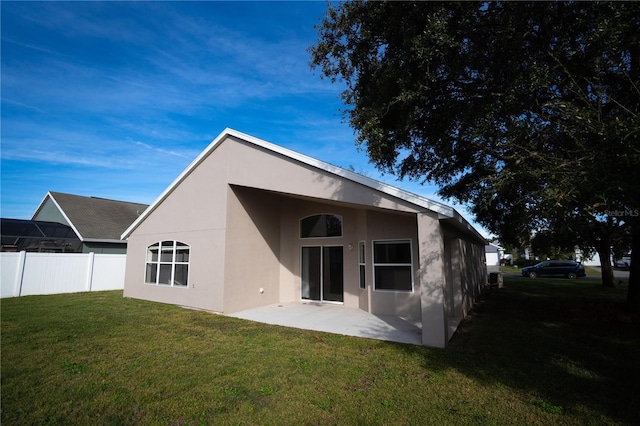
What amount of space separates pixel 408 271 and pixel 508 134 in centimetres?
498

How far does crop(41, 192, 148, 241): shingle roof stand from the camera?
19.6m

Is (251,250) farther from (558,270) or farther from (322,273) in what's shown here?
(558,270)

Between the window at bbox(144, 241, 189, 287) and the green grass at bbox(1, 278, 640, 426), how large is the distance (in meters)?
3.08

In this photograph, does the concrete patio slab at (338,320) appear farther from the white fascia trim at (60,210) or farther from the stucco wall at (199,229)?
the white fascia trim at (60,210)

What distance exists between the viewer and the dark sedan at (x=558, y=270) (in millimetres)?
26953

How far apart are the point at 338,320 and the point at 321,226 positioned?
152 inches

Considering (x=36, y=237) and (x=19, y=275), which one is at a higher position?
(x=36, y=237)

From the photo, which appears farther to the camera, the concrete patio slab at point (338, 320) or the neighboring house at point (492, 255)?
the neighboring house at point (492, 255)

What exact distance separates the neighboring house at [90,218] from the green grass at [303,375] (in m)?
11.9

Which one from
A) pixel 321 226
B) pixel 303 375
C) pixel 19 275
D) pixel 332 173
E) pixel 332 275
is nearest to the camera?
pixel 303 375

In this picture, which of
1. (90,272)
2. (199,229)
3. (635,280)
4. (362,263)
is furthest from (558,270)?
(90,272)

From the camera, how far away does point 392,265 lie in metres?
9.73

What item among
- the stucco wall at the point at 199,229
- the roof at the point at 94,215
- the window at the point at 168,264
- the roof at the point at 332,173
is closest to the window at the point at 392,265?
the roof at the point at 332,173

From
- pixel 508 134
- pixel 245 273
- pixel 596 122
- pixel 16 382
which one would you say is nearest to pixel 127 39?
pixel 245 273
